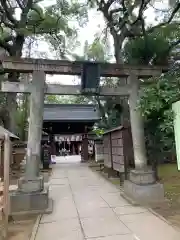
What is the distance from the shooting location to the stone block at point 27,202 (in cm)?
600

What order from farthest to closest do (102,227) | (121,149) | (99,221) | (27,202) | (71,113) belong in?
(71,113), (121,149), (27,202), (99,221), (102,227)

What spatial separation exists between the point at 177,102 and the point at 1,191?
3.44 metres

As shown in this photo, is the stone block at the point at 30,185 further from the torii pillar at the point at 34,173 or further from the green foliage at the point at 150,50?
the green foliage at the point at 150,50

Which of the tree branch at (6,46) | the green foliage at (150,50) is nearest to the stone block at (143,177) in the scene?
the green foliage at (150,50)

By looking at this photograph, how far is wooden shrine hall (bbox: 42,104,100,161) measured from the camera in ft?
62.4

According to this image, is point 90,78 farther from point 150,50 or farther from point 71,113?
point 71,113

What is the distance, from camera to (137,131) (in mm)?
7094

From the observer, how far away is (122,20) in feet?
30.6

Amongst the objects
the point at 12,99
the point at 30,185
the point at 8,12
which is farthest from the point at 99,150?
the point at 30,185

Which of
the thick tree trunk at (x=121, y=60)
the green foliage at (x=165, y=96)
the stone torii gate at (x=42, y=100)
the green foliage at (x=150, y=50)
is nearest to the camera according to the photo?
the green foliage at (x=165, y=96)

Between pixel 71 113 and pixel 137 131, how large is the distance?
A: 1349cm

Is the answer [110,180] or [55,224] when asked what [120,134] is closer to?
[110,180]

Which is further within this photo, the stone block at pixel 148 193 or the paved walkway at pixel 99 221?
the stone block at pixel 148 193

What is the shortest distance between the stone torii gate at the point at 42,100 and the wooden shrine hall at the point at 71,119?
11584 mm
